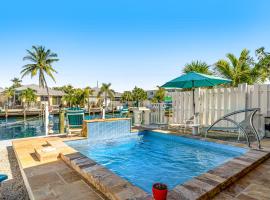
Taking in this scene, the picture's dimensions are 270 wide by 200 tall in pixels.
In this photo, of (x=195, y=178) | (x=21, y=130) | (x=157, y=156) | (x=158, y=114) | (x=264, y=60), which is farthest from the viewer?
Result: (x=21, y=130)

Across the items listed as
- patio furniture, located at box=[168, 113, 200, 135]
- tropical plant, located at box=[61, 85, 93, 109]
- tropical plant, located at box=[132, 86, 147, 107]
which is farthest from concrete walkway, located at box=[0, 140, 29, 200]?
tropical plant, located at box=[132, 86, 147, 107]

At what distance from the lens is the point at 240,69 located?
496 inches

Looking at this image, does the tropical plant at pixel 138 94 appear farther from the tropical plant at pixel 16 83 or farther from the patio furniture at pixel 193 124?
the patio furniture at pixel 193 124

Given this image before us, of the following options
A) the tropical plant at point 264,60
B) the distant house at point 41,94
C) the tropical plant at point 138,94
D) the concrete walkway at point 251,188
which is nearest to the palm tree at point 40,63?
the distant house at point 41,94

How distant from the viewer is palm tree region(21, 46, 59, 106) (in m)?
26.6

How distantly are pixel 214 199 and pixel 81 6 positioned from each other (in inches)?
418

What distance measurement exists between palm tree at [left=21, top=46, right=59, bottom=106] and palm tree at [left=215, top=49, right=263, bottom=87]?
2455 cm

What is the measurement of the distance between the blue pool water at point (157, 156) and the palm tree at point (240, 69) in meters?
8.39

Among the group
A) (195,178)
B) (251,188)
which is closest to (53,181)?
(195,178)

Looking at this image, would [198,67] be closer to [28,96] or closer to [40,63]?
[40,63]

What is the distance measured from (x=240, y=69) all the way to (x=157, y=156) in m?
10.8

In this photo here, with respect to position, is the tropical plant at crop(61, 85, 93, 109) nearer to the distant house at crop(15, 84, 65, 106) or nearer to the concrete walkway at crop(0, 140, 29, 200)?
the distant house at crop(15, 84, 65, 106)

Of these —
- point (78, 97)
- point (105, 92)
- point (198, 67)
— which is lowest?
point (78, 97)

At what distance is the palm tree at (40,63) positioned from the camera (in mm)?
26562
